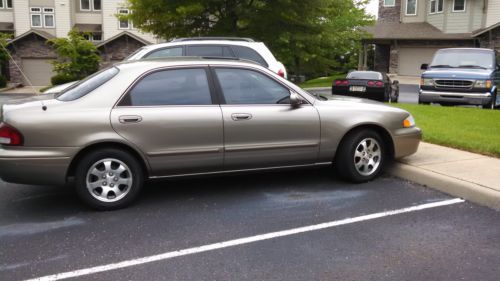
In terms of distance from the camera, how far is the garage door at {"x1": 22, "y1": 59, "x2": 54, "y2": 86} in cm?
4119

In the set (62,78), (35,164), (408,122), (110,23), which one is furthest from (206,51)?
(110,23)

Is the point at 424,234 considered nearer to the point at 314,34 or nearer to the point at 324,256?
the point at 324,256

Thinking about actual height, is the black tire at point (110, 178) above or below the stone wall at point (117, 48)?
below

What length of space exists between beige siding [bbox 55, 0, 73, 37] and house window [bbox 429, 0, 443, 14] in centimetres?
2933

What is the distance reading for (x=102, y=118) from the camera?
200 inches

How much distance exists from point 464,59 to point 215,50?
8525mm

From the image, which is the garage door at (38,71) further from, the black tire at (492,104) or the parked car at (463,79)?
the black tire at (492,104)

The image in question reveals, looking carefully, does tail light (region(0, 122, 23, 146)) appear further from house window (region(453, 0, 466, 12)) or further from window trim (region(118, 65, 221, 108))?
house window (region(453, 0, 466, 12))

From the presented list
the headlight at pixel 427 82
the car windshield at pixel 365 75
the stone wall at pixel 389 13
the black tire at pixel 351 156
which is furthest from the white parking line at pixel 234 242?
the stone wall at pixel 389 13

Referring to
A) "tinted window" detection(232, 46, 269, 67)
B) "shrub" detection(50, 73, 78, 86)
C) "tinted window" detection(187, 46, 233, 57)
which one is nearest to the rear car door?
"tinted window" detection(232, 46, 269, 67)

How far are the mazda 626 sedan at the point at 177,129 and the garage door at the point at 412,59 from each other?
114 feet

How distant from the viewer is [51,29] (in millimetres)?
42406

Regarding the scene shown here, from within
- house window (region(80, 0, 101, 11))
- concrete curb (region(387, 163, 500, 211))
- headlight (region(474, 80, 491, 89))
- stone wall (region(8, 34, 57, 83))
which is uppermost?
house window (region(80, 0, 101, 11))

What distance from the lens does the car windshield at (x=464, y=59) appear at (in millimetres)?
14266
